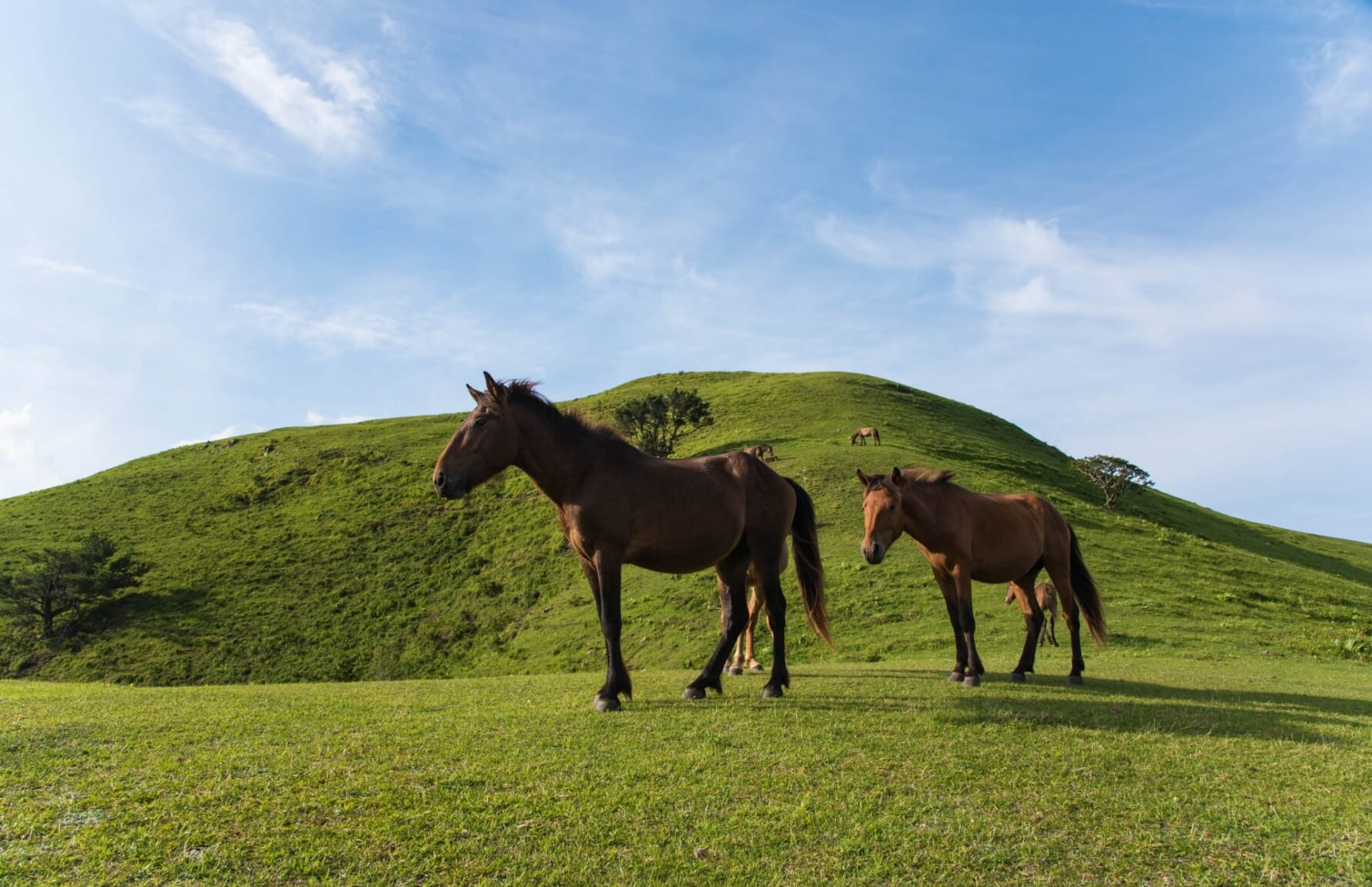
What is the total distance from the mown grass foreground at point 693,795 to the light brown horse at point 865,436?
114 ft

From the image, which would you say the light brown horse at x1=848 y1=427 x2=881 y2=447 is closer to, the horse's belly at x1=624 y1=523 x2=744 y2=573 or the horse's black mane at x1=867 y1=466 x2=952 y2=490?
the horse's black mane at x1=867 y1=466 x2=952 y2=490

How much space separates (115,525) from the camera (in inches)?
1711

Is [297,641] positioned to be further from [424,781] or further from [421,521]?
[424,781]

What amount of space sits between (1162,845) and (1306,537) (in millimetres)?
70530

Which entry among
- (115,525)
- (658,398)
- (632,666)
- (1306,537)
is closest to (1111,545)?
(632,666)

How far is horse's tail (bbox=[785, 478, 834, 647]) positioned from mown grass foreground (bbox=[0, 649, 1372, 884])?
2106 mm

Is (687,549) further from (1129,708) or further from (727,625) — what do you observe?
(1129,708)

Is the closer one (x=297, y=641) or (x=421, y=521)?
(x=297, y=641)

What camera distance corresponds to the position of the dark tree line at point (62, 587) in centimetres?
3266

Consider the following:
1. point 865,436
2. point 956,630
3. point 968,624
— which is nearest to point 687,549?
point 968,624

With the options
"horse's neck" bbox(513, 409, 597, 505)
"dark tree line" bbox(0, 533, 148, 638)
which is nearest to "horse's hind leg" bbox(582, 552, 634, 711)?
"horse's neck" bbox(513, 409, 597, 505)

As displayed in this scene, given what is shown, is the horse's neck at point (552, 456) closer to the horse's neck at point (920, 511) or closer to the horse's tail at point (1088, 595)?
the horse's neck at point (920, 511)

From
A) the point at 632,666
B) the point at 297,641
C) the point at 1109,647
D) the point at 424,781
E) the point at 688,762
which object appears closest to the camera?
the point at 424,781

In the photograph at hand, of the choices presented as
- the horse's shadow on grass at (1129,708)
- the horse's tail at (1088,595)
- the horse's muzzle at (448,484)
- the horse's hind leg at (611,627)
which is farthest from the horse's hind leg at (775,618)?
the horse's tail at (1088,595)
